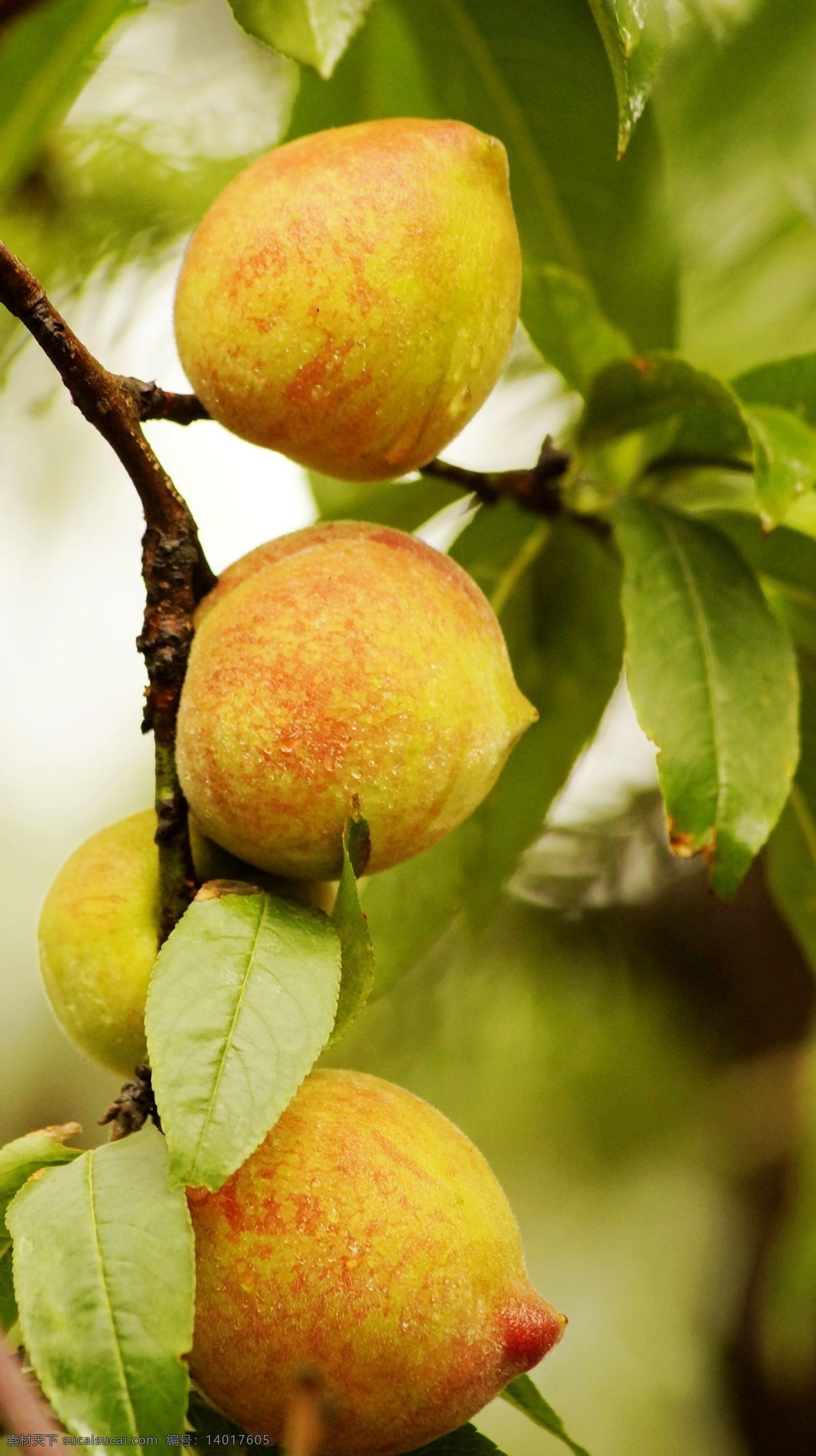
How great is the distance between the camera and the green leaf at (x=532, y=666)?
772 mm

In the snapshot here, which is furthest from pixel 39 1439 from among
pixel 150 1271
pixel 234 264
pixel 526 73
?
pixel 526 73

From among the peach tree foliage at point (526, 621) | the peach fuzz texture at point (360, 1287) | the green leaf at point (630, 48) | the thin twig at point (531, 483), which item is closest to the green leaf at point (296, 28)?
the peach tree foliage at point (526, 621)

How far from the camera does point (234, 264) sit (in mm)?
499

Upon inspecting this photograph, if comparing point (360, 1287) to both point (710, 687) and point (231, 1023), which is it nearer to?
point (231, 1023)

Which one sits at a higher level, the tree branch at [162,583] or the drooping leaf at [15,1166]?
the tree branch at [162,583]

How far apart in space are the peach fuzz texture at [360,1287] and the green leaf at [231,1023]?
Answer: 0.05 m

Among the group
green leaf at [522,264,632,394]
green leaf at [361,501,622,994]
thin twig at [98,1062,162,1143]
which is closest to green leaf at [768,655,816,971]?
green leaf at [361,501,622,994]

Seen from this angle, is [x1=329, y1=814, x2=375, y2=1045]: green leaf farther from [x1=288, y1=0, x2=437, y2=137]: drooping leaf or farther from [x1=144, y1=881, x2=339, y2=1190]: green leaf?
[x1=288, y1=0, x2=437, y2=137]: drooping leaf

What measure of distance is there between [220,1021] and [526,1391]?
9.1 inches

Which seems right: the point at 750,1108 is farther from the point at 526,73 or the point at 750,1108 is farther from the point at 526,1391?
the point at 526,73

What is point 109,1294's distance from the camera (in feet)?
1.30

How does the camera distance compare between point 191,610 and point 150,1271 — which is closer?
point 150,1271

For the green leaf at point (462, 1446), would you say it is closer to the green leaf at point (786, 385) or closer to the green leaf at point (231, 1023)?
the green leaf at point (231, 1023)

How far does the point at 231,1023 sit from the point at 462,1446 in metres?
0.22
